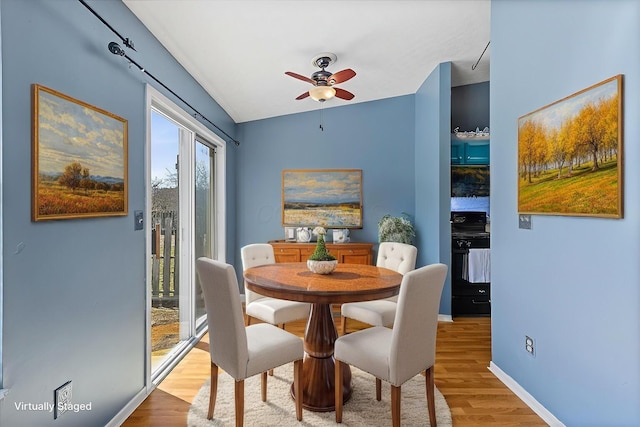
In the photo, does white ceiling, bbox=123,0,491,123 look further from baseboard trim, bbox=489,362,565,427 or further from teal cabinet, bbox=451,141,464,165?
baseboard trim, bbox=489,362,565,427

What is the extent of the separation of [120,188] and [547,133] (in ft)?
8.79

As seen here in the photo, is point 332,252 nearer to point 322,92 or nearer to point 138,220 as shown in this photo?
point 322,92

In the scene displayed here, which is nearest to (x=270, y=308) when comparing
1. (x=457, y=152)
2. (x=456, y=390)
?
(x=456, y=390)

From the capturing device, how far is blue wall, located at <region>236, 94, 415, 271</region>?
4.70 metres

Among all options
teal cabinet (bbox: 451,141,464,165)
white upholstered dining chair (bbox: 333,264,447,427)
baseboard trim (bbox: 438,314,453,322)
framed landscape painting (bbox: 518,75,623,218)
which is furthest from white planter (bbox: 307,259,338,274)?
teal cabinet (bbox: 451,141,464,165)

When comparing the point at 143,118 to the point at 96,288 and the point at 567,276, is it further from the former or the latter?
the point at 567,276

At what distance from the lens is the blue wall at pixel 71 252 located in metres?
1.33

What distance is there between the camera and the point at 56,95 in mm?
1521

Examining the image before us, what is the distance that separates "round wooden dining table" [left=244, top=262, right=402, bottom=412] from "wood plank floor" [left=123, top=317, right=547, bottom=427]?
56 centimetres

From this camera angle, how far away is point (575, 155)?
1.83 meters

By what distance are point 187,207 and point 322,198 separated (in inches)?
79.7

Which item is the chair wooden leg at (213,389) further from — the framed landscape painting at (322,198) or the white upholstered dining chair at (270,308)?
the framed landscape painting at (322,198)

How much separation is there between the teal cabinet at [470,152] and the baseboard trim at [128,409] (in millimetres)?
4004

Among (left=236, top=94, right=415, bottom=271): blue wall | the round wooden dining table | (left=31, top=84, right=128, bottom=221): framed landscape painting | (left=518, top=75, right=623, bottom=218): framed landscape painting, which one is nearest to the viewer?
(left=31, top=84, right=128, bottom=221): framed landscape painting
